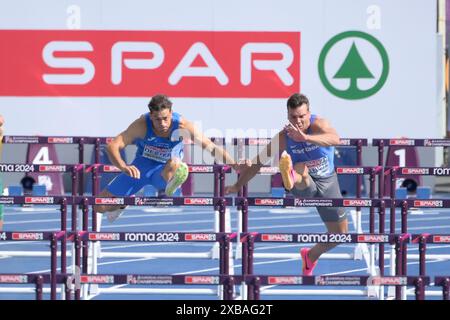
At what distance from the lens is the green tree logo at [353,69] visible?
69.9 ft

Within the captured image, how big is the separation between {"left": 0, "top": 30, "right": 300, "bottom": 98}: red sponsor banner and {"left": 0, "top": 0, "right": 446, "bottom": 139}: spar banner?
0.02 m

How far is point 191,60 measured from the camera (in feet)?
69.8

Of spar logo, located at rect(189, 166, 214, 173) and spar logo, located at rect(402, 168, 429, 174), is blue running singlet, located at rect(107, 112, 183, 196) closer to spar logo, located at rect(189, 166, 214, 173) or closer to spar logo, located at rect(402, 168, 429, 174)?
spar logo, located at rect(189, 166, 214, 173)

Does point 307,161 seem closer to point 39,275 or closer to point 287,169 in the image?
point 287,169

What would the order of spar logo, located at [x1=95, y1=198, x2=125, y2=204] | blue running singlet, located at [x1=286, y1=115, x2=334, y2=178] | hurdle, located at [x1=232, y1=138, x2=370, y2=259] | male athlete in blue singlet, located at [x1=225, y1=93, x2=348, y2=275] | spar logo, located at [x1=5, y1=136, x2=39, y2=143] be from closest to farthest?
spar logo, located at [x1=95, y1=198, x2=125, y2=204]
male athlete in blue singlet, located at [x1=225, y1=93, x2=348, y2=275]
blue running singlet, located at [x1=286, y1=115, x2=334, y2=178]
hurdle, located at [x1=232, y1=138, x2=370, y2=259]
spar logo, located at [x1=5, y1=136, x2=39, y2=143]

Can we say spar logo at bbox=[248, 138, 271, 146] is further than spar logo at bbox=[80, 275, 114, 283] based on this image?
Yes

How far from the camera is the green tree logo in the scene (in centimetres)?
2130

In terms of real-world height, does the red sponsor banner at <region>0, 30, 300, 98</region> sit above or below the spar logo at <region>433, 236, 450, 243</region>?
above

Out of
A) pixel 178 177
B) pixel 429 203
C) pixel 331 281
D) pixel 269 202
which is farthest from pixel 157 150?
pixel 331 281

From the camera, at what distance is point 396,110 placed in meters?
21.4

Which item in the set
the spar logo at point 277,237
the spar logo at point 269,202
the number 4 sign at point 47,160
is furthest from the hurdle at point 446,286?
the number 4 sign at point 47,160

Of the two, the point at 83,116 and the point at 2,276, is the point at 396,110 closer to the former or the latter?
the point at 83,116

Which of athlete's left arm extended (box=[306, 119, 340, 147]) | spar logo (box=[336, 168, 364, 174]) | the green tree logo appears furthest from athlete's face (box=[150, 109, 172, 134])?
the green tree logo

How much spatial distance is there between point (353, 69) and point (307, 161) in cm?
937
